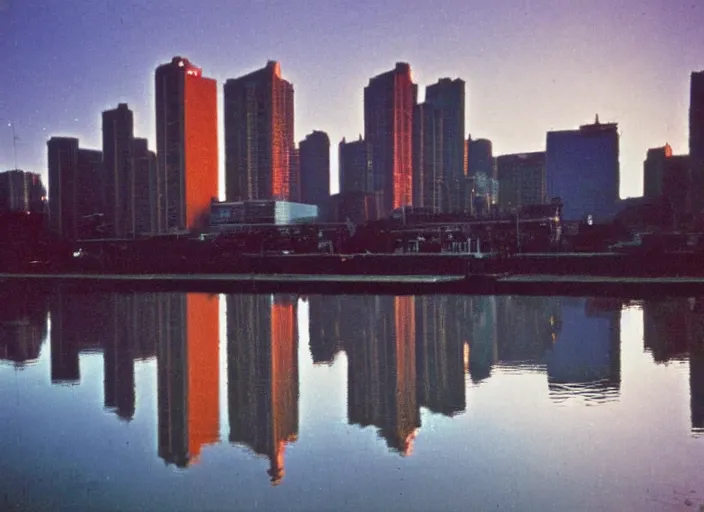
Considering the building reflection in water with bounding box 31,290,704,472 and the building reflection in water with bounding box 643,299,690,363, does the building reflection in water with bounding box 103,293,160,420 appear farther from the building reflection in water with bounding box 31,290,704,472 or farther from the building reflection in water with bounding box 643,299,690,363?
the building reflection in water with bounding box 643,299,690,363

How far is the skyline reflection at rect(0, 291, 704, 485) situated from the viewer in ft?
21.6

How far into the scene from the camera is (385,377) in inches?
330

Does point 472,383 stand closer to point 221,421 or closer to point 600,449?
point 600,449

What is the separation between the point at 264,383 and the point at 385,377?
1.64 metres

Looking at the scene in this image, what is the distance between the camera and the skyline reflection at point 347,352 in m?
6.59

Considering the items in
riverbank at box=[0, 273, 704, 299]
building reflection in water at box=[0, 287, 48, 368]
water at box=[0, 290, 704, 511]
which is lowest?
water at box=[0, 290, 704, 511]

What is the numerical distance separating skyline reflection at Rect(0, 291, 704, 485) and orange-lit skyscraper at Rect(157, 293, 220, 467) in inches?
1.0

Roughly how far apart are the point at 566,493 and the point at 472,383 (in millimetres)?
3587

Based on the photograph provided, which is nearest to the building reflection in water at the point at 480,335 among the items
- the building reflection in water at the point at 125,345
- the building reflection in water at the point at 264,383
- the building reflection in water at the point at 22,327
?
the building reflection in water at the point at 264,383

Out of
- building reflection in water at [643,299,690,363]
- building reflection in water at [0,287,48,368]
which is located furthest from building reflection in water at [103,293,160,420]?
building reflection in water at [643,299,690,363]

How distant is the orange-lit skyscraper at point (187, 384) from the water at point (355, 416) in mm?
39

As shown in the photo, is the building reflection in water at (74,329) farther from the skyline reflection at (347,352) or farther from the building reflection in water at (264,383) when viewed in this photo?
the building reflection in water at (264,383)

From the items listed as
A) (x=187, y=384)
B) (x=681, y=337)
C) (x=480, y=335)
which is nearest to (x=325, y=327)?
(x=480, y=335)

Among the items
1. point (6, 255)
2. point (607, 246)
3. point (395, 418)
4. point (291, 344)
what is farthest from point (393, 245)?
point (395, 418)
